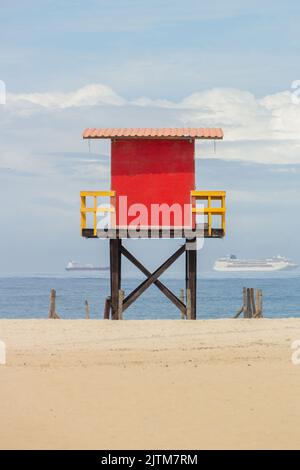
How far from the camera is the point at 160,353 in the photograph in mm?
21109

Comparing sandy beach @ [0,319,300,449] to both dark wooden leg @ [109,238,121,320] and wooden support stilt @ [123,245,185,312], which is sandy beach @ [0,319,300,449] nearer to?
dark wooden leg @ [109,238,121,320]

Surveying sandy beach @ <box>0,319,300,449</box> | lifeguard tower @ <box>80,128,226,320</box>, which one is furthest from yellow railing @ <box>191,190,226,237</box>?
sandy beach @ <box>0,319,300,449</box>

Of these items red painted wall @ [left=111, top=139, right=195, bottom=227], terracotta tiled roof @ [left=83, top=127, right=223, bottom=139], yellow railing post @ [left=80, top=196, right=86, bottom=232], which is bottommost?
yellow railing post @ [left=80, top=196, right=86, bottom=232]

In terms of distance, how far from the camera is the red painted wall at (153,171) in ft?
103

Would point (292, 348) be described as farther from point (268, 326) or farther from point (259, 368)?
point (268, 326)

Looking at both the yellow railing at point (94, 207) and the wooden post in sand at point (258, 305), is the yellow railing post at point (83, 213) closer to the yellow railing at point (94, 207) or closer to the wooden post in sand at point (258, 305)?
the yellow railing at point (94, 207)

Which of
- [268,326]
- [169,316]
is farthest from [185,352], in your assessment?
[169,316]

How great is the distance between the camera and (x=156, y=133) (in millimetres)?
31625

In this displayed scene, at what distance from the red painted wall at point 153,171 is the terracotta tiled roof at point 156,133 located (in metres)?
0.28

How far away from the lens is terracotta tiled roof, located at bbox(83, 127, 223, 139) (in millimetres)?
31469

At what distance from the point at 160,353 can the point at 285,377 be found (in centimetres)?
431

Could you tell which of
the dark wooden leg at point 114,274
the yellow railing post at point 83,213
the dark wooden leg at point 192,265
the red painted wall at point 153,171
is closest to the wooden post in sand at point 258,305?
the dark wooden leg at point 192,265

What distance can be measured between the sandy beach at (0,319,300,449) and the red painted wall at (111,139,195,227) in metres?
6.78

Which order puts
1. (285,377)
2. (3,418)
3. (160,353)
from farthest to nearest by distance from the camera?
(160,353), (285,377), (3,418)
